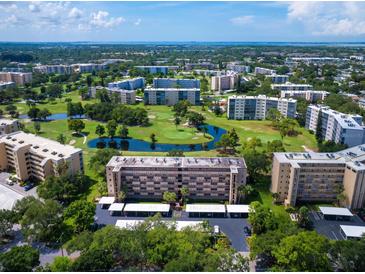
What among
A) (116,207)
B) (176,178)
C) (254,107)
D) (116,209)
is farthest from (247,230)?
(254,107)

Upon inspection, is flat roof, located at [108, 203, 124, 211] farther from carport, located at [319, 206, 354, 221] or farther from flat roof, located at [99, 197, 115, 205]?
carport, located at [319, 206, 354, 221]

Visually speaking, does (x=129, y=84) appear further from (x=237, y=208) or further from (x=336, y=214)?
(x=336, y=214)

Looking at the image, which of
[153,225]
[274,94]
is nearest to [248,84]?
[274,94]

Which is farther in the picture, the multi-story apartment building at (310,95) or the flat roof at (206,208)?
the multi-story apartment building at (310,95)

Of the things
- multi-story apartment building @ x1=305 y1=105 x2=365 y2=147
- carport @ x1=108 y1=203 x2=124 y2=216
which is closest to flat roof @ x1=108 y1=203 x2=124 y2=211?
carport @ x1=108 y1=203 x2=124 y2=216

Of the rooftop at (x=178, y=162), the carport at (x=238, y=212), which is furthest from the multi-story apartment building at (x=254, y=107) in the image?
the carport at (x=238, y=212)

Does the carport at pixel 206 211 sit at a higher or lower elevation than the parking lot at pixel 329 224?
higher

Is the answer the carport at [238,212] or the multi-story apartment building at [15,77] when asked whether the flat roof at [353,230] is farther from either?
the multi-story apartment building at [15,77]
